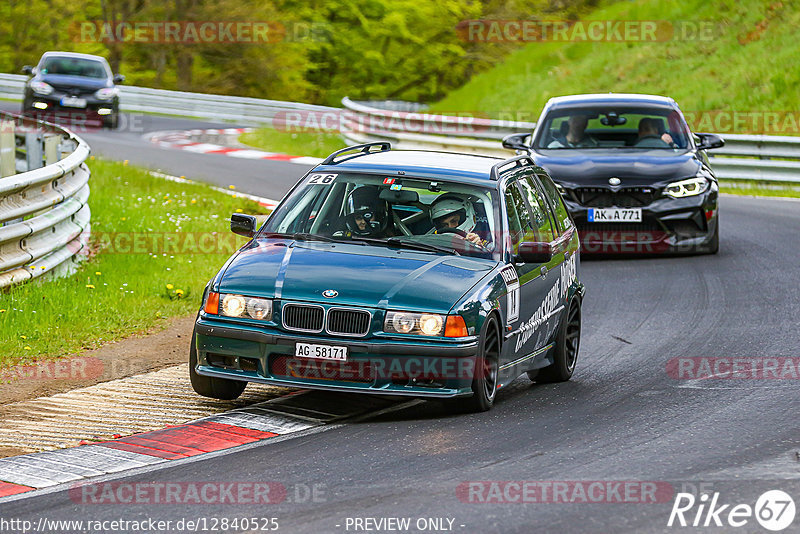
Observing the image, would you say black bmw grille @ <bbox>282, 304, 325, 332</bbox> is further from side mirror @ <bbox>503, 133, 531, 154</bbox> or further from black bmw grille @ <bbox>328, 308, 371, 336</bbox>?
side mirror @ <bbox>503, 133, 531, 154</bbox>

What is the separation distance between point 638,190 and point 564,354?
18.7 ft

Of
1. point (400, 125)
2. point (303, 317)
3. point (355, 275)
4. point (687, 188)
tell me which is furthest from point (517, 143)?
point (400, 125)

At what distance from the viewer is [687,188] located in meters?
15.1

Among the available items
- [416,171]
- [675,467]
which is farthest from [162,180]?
[675,467]

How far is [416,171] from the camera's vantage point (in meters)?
8.99

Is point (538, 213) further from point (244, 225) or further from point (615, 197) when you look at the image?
point (615, 197)

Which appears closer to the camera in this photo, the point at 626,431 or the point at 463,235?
the point at 626,431

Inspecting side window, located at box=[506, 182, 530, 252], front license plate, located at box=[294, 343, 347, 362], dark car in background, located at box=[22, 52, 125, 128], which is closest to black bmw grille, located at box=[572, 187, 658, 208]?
side window, located at box=[506, 182, 530, 252]

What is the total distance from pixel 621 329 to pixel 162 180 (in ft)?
34.8

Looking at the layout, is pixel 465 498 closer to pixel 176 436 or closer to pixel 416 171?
pixel 176 436

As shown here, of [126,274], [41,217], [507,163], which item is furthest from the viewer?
[126,274]

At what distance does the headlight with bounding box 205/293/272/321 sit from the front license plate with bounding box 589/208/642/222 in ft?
25.6

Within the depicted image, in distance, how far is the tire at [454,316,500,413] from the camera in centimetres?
786

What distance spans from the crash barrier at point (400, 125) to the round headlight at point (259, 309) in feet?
48.1
